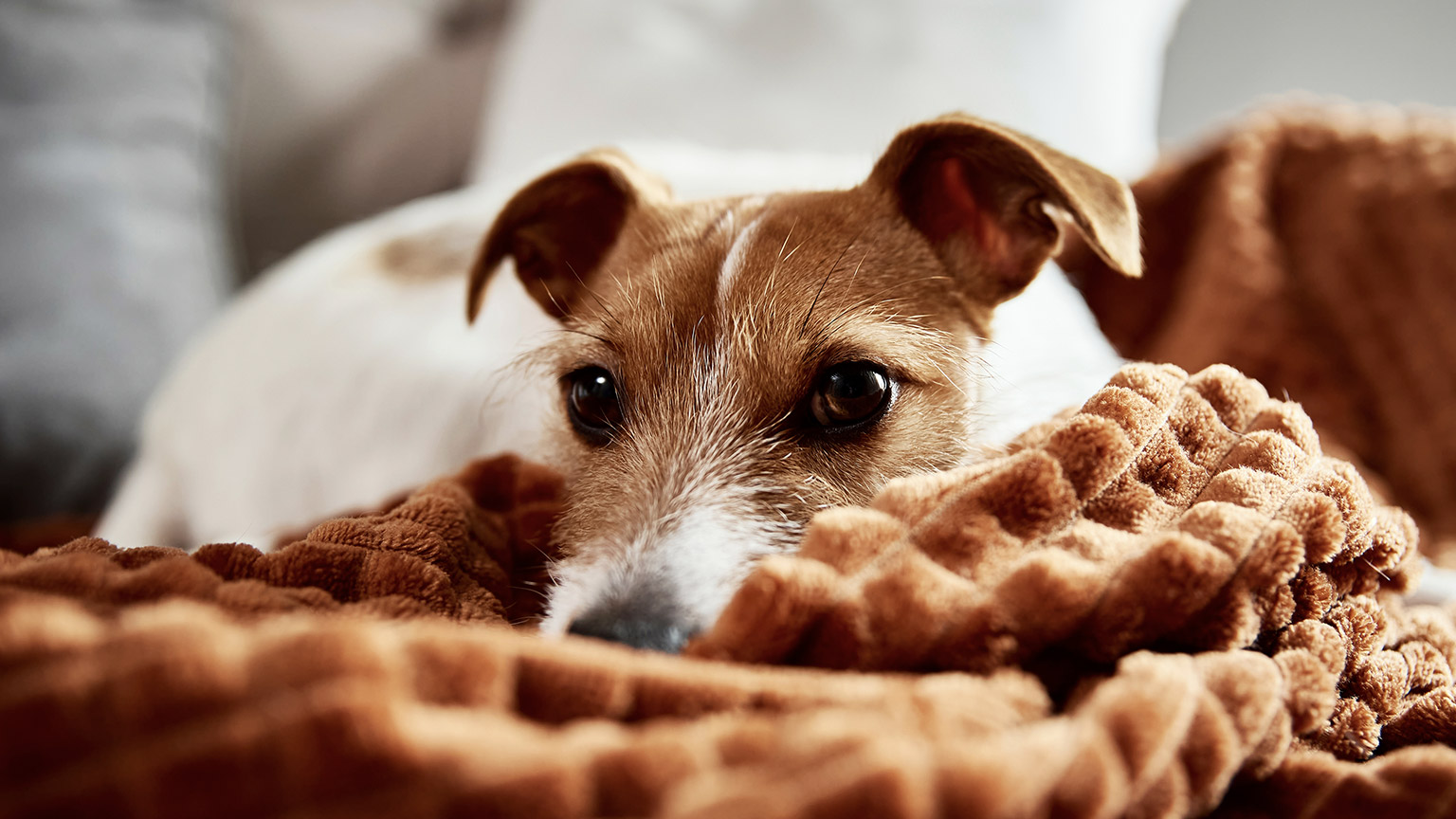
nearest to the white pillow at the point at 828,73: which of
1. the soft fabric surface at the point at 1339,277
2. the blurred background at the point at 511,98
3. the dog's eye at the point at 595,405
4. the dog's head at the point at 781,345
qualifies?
the blurred background at the point at 511,98

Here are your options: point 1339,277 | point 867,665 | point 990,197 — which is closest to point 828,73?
point 990,197

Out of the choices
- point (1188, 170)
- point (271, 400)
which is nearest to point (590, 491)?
point (271, 400)

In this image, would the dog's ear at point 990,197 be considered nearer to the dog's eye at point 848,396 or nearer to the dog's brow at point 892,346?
the dog's brow at point 892,346

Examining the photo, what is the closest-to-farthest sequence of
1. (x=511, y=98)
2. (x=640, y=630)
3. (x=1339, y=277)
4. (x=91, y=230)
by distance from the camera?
Result: (x=640, y=630) → (x=1339, y=277) → (x=91, y=230) → (x=511, y=98)

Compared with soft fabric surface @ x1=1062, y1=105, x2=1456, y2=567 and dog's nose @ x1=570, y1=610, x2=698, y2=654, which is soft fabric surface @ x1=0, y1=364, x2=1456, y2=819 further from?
soft fabric surface @ x1=1062, y1=105, x2=1456, y2=567

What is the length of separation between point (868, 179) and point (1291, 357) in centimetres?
147

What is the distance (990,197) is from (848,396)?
0.46 metres

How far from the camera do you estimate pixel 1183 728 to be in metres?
0.62

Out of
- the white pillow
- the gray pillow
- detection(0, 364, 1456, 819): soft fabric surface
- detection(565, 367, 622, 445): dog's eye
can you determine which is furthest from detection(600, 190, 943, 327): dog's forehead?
the gray pillow

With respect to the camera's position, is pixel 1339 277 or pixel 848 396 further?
pixel 1339 277

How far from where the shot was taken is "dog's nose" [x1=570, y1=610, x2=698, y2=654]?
861 mm

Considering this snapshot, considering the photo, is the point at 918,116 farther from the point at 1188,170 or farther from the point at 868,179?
the point at 868,179

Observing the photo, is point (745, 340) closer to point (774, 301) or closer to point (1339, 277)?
point (774, 301)

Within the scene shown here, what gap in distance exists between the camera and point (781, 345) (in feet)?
3.90
